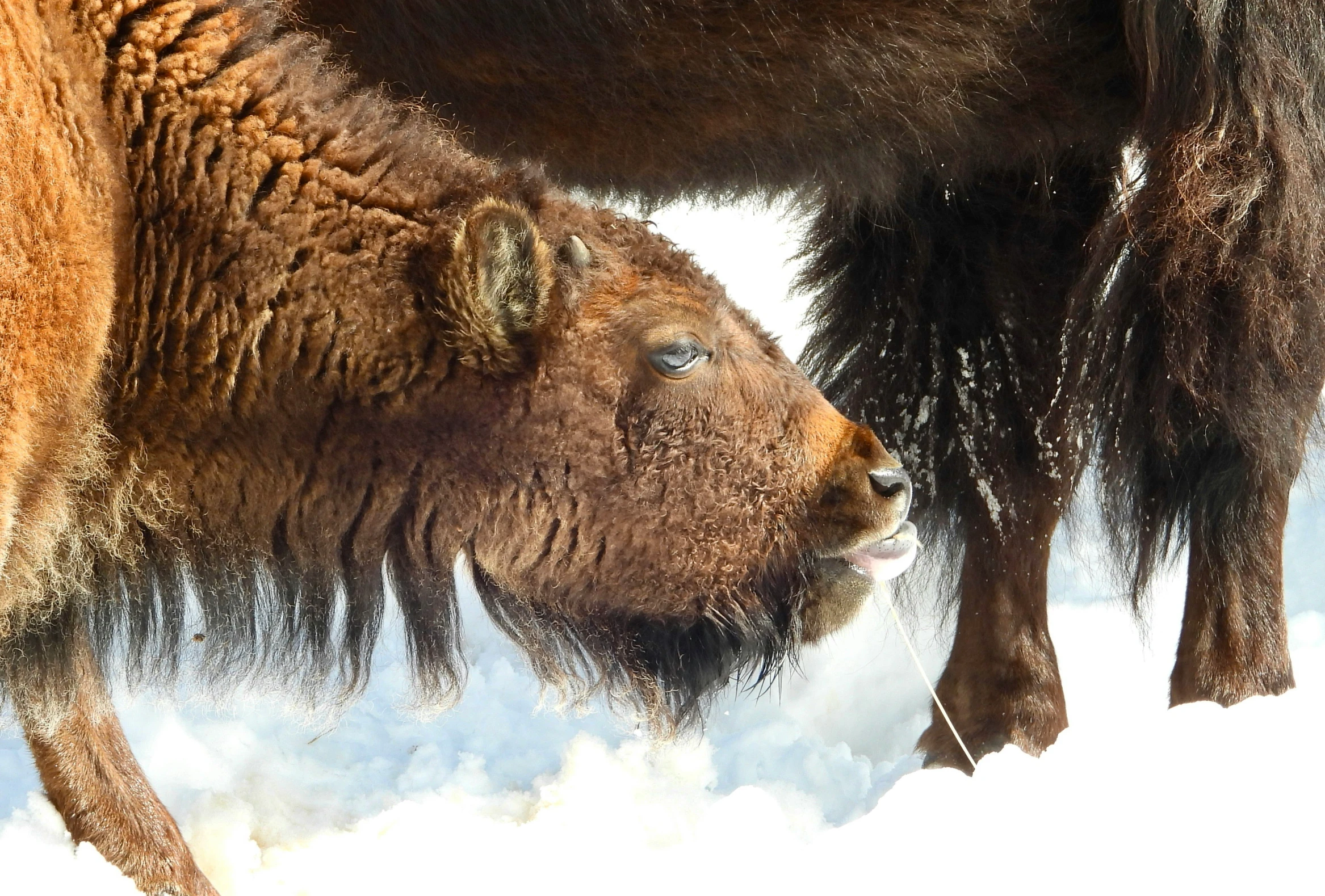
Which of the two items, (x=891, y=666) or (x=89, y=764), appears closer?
(x=89, y=764)

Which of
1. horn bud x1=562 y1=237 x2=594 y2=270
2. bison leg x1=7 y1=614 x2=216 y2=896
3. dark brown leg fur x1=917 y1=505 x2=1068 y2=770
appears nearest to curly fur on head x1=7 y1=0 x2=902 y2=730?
horn bud x1=562 y1=237 x2=594 y2=270

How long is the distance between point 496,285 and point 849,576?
884 millimetres

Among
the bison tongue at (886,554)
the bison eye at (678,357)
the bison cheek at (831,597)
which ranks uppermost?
the bison eye at (678,357)

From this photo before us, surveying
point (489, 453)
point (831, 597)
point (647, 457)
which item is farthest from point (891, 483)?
point (489, 453)

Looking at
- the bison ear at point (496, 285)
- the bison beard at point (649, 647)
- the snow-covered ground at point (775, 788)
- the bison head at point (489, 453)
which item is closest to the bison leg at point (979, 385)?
the snow-covered ground at point (775, 788)

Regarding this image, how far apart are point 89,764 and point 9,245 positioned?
1.32m

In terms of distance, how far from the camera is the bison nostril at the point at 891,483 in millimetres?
2631

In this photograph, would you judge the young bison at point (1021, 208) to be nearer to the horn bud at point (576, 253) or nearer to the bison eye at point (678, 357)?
the horn bud at point (576, 253)

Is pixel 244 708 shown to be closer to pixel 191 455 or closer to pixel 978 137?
pixel 191 455

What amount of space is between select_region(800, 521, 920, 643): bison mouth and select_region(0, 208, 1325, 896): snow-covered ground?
0.35 m

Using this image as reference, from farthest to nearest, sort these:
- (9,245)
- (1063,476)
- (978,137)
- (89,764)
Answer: (1063,476) < (978,137) < (89,764) < (9,245)

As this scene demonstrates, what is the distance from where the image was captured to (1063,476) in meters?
3.91

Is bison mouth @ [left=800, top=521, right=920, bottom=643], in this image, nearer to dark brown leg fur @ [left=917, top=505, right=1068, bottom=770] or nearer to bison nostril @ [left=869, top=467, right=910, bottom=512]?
bison nostril @ [left=869, top=467, right=910, bottom=512]

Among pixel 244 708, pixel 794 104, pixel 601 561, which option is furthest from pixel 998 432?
pixel 244 708
